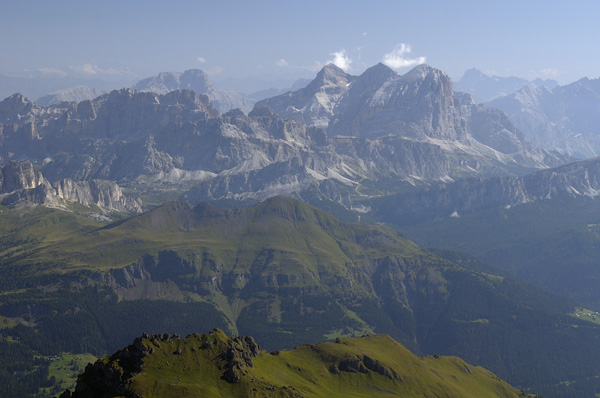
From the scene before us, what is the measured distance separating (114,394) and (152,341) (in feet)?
79.3

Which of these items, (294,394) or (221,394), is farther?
(294,394)

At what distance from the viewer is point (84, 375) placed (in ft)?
594

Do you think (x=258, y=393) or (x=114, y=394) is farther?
(x=258, y=393)

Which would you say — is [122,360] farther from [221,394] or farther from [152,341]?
[221,394]

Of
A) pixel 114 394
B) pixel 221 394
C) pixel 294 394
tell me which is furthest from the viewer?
pixel 294 394

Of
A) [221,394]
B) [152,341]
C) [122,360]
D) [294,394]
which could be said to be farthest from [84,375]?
[294,394]

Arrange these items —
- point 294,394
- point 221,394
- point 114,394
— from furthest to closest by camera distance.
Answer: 1. point 294,394
2. point 221,394
3. point 114,394

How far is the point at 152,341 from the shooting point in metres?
196

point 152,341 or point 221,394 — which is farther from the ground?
point 152,341

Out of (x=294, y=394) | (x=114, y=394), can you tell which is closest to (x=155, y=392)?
(x=114, y=394)

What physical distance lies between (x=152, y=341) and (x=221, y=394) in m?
27.4

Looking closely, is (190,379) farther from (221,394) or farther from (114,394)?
(114,394)

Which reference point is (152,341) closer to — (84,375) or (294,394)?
(84,375)

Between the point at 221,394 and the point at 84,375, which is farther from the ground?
the point at 84,375
